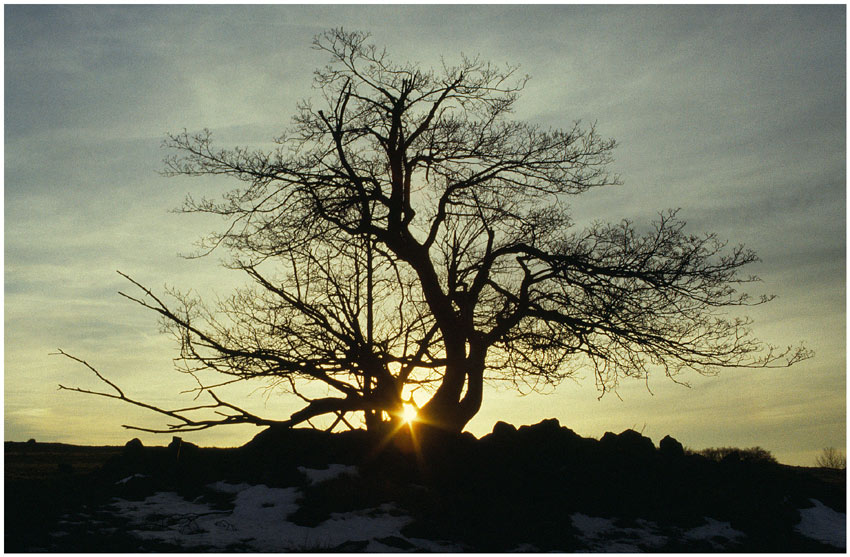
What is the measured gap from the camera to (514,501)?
12.7 metres

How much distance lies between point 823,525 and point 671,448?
311 centimetres

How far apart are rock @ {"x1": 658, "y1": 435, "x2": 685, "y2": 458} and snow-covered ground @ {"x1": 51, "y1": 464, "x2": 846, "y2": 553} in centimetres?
245

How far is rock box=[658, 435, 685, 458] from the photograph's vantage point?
15.0 m

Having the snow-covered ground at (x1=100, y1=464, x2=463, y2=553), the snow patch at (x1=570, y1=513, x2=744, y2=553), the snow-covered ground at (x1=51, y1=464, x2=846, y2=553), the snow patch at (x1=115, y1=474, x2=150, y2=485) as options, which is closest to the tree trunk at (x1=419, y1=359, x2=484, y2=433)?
the snow-covered ground at (x1=51, y1=464, x2=846, y2=553)

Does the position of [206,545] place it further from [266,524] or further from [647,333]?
[647,333]

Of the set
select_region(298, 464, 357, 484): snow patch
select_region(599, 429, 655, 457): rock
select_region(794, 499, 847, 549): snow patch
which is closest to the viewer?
select_region(794, 499, 847, 549): snow patch

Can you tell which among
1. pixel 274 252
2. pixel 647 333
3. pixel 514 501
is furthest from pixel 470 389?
pixel 274 252

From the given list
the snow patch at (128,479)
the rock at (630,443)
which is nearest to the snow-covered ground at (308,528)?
the snow patch at (128,479)

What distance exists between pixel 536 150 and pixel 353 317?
499 centimetres

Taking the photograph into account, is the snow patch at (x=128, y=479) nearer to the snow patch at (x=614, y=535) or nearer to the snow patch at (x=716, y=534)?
the snow patch at (x=614, y=535)

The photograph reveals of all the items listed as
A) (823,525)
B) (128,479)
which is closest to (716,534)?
(823,525)

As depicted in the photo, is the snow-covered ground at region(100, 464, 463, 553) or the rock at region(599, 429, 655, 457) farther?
the rock at region(599, 429, 655, 457)

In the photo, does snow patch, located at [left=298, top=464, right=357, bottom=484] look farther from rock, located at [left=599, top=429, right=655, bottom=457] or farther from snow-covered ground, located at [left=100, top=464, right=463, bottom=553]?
rock, located at [left=599, top=429, right=655, bottom=457]

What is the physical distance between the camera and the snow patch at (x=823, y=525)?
39.7ft
